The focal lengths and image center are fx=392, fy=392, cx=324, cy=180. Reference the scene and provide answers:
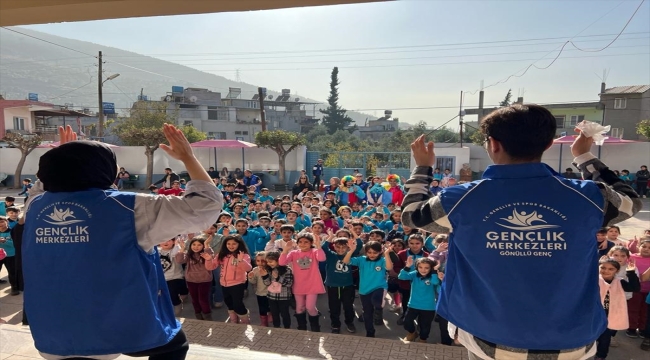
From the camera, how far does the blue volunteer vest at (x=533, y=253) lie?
121 centimetres

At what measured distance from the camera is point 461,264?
1.37 m

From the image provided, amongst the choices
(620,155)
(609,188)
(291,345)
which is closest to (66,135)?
(609,188)

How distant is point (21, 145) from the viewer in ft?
58.1

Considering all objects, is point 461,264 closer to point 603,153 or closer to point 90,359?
point 90,359

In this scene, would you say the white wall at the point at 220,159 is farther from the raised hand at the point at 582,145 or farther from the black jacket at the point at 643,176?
the raised hand at the point at 582,145

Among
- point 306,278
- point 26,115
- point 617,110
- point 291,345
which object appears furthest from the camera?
point 617,110

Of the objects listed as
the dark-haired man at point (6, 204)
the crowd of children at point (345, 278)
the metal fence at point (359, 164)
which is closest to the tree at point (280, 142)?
the metal fence at point (359, 164)

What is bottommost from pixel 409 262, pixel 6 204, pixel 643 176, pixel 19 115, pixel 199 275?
pixel 199 275

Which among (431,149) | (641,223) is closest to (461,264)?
(431,149)

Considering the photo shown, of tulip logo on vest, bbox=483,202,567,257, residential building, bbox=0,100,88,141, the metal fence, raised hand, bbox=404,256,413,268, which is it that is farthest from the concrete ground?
residential building, bbox=0,100,88,141

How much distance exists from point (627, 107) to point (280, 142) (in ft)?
85.7

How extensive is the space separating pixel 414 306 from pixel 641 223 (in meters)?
9.87

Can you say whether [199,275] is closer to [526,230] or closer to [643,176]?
[526,230]

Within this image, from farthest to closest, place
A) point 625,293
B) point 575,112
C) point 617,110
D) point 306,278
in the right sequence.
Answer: point 575,112, point 617,110, point 306,278, point 625,293
